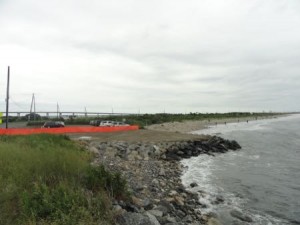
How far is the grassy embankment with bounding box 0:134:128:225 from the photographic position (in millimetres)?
6973

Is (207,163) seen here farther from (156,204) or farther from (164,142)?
(156,204)

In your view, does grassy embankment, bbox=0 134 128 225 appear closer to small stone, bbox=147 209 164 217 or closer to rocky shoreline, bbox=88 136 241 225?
rocky shoreline, bbox=88 136 241 225

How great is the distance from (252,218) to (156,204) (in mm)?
3526

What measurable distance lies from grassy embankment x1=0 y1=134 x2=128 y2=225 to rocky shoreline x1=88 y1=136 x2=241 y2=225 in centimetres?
61

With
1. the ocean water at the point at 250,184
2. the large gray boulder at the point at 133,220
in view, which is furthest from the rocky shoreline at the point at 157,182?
the ocean water at the point at 250,184

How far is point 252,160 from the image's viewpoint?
1017 inches

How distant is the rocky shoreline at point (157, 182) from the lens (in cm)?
897

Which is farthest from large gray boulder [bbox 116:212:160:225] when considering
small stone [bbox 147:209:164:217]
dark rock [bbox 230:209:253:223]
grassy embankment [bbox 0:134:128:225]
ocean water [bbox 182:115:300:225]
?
dark rock [bbox 230:209:253:223]

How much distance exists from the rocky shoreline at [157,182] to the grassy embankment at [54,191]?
608 mm

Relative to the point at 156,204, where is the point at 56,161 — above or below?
above

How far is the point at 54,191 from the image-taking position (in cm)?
783

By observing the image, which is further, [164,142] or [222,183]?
[164,142]

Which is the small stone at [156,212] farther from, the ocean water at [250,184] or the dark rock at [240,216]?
the dark rock at [240,216]

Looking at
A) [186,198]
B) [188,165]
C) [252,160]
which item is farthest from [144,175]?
[252,160]
